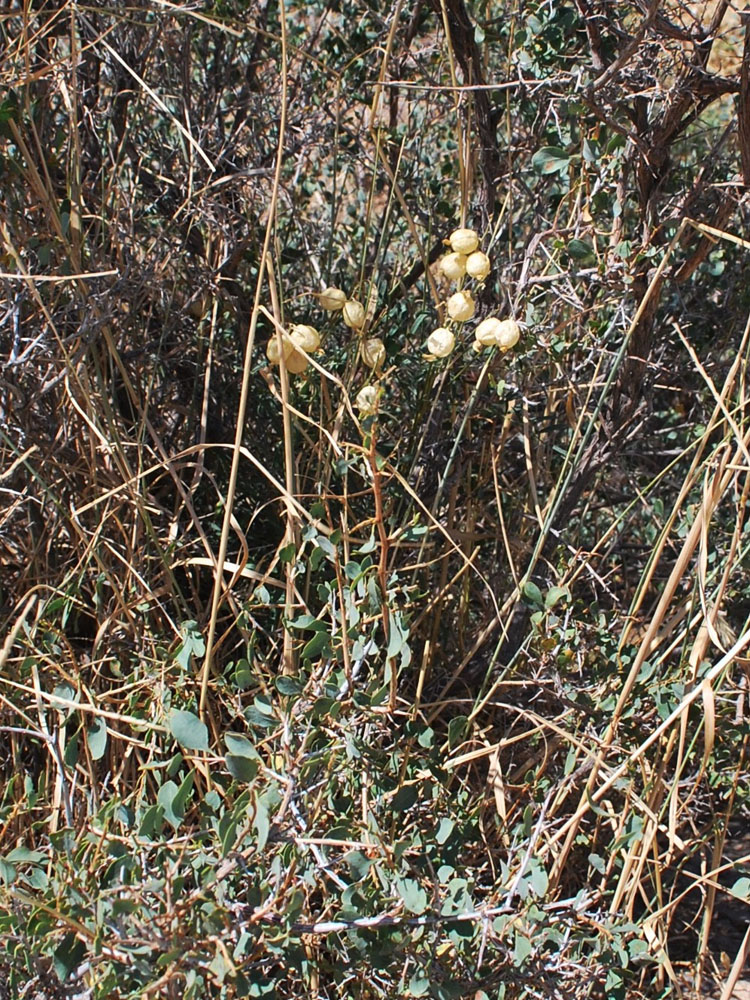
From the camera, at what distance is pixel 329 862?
3.19 feet

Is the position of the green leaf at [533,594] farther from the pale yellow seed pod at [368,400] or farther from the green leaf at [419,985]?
the green leaf at [419,985]

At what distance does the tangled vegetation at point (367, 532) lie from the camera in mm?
1012

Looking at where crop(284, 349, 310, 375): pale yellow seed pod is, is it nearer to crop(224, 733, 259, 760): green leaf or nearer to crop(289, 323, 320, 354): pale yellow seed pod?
crop(289, 323, 320, 354): pale yellow seed pod

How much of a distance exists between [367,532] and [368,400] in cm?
34

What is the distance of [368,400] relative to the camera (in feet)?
3.66

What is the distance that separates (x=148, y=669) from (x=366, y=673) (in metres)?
0.25

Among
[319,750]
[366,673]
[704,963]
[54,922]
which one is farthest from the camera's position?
[704,963]

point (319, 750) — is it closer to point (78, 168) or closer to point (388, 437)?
point (388, 437)

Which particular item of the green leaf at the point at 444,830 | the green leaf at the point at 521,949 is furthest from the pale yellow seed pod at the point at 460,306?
the green leaf at the point at 521,949

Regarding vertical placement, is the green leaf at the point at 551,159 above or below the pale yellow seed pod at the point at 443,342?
above

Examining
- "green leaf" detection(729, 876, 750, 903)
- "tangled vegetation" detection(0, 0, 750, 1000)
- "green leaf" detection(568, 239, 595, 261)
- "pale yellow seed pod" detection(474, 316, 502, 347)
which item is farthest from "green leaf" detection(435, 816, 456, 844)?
"green leaf" detection(568, 239, 595, 261)

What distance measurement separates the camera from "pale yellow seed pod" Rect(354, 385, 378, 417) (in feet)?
3.51

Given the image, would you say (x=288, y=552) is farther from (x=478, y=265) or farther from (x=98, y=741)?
(x=478, y=265)

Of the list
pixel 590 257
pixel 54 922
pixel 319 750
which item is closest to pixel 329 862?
pixel 319 750
